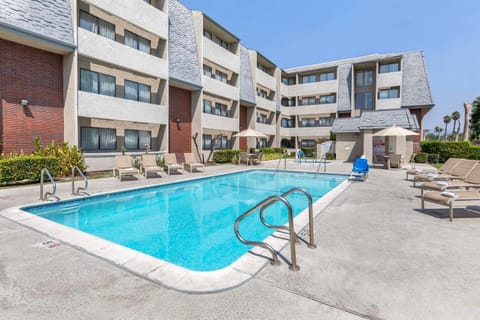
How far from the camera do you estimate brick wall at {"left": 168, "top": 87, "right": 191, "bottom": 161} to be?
21.0 metres

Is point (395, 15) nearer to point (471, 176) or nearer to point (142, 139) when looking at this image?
point (471, 176)

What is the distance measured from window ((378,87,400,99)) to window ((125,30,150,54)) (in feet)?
93.7

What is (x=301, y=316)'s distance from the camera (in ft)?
8.55

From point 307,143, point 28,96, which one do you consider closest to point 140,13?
point 28,96

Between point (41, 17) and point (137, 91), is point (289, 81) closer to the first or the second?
point (137, 91)

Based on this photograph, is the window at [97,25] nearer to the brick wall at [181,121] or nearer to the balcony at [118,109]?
the balcony at [118,109]

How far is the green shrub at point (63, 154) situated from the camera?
12.4 m

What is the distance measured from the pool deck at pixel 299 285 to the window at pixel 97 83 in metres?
12.7

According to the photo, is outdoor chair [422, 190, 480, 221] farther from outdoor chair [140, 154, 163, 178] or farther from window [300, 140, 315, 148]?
window [300, 140, 315, 148]

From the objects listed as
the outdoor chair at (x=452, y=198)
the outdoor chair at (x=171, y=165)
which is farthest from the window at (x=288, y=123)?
the outdoor chair at (x=452, y=198)

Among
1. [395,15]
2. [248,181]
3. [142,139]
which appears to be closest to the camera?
[248,181]

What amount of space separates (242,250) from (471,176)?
8521mm

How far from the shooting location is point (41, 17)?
12.3 meters

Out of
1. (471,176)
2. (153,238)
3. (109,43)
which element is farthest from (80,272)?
(109,43)
